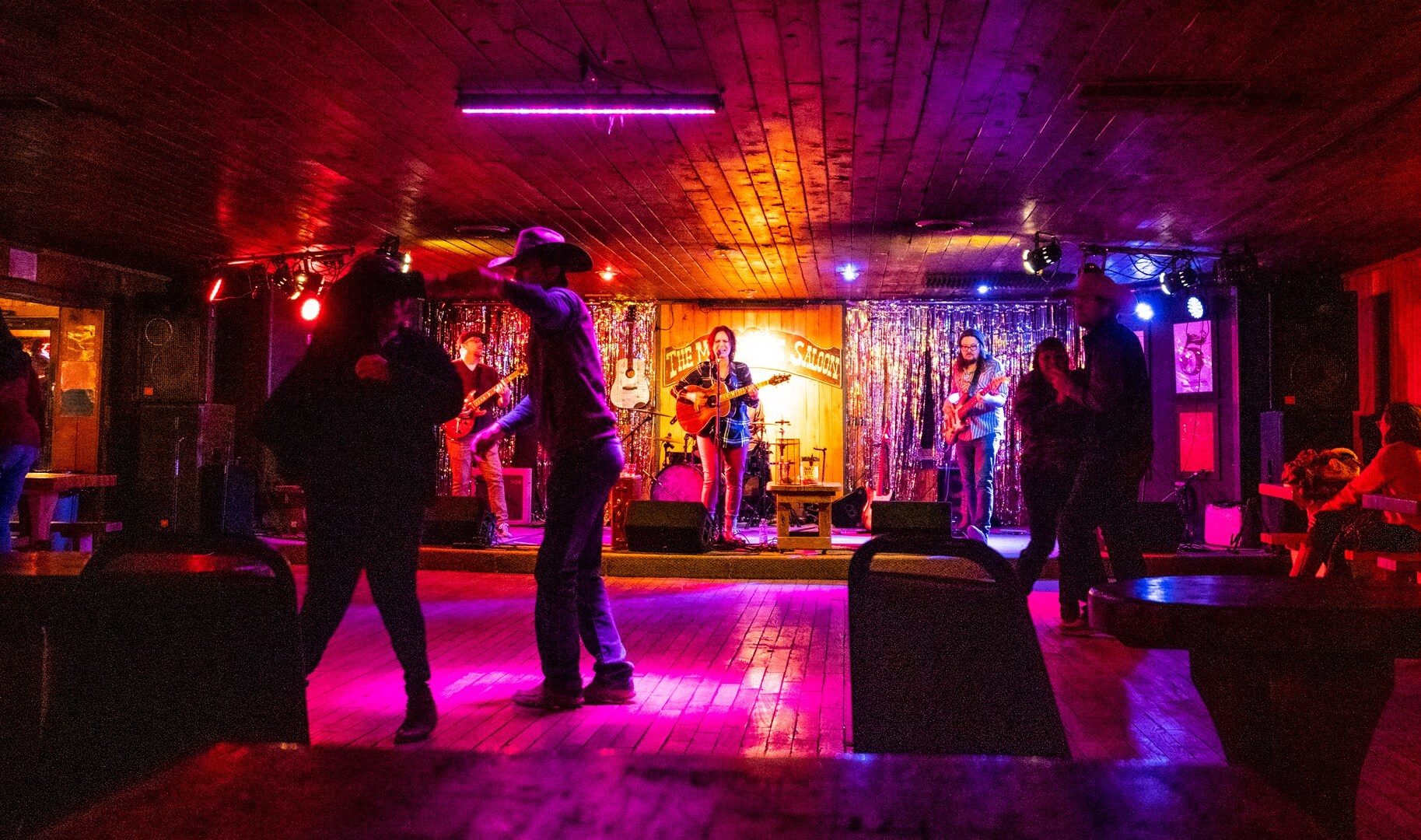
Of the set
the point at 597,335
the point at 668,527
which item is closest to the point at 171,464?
the point at 597,335

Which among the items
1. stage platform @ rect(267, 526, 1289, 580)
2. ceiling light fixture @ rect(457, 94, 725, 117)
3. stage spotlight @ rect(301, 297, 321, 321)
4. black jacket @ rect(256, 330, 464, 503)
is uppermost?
ceiling light fixture @ rect(457, 94, 725, 117)

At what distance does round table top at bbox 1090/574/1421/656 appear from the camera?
167 cm

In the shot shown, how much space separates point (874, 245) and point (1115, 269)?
10.8 ft

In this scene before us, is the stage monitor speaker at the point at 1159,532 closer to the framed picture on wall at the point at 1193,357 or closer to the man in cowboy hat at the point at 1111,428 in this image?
the framed picture on wall at the point at 1193,357

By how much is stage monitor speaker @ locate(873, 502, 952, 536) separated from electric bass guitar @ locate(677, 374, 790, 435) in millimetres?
1637

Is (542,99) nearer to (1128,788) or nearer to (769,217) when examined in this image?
(769,217)

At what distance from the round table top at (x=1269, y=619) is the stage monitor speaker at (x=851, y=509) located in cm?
920

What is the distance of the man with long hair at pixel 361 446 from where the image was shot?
3.20 m

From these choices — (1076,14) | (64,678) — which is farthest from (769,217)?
(64,678)

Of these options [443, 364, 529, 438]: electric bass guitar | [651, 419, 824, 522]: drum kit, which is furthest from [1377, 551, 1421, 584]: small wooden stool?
[443, 364, 529, 438]: electric bass guitar

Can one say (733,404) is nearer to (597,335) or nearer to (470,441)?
(470,441)

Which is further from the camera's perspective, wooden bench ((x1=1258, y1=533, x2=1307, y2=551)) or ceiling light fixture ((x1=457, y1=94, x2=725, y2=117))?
wooden bench ((x1=1258, y1=533, x2=1307, y2=551))

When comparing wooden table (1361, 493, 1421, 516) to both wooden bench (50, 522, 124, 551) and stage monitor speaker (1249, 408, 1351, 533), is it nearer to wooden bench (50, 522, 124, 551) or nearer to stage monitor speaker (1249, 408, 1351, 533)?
stage monitor speaker (1249, 408, 1351, 533)

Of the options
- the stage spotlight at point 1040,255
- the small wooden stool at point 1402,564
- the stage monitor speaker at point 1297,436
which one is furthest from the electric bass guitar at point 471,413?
the stage monitor speaker at point 1297,436
